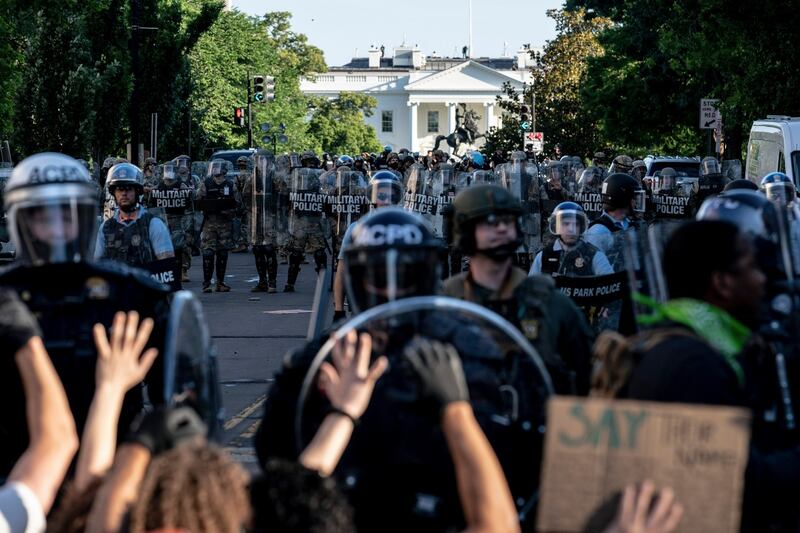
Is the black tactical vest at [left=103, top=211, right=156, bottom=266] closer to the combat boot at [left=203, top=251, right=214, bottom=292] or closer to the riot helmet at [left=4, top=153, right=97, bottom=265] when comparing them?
the riot helmet at [left=4, top=153, right=97, bottom=265]

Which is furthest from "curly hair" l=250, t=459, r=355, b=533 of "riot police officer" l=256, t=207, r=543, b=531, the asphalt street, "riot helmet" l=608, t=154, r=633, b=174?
"riot helmet" l=608, t=154, r=633, b=174

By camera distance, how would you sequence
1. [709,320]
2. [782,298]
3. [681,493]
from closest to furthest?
[681,493]
[709,320]
[782,298]

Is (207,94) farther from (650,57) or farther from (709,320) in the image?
(709,320)

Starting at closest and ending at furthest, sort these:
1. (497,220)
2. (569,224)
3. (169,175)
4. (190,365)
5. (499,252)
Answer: (190,365) → (499,252) → (497,220) → (569,224) → (169,175)

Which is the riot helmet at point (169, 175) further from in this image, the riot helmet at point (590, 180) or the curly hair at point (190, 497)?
the curly hair at point (190, 497)

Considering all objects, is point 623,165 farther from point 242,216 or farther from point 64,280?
point 64,280

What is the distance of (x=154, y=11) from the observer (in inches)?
1695

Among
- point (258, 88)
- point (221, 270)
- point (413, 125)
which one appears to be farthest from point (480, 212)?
point (413, 125)

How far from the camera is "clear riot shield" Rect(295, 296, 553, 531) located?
13.0 feet

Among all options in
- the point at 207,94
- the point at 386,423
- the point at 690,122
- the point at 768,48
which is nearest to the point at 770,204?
the point at 386,423

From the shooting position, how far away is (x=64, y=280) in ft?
16.7

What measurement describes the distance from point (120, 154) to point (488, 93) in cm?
10719

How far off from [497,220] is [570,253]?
3.91 m

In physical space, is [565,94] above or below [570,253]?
above
